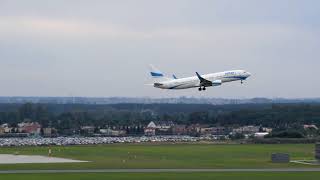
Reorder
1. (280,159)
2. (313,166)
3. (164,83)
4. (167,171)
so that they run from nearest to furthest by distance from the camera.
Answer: (167,171) < (313,166) < (280,159) < (164,83)

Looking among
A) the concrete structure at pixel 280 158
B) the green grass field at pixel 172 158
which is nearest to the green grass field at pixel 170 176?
the green grass field at pixel 172 158

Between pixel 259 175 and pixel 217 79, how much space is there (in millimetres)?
34334

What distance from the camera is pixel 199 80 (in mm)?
96562

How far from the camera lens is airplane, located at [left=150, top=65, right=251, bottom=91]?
94438 mm

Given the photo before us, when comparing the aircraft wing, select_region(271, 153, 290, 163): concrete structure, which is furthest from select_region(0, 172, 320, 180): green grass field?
the aircraft wing

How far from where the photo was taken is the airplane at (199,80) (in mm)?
94438

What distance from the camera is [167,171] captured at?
6912 centimetres

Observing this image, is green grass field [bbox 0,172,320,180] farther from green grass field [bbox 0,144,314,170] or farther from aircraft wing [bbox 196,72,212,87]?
aircraft wing [bbox 196,72,212,87]

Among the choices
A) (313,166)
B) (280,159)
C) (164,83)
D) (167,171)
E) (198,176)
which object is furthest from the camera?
(164,83)

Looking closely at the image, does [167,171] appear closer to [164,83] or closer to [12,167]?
[12,167]

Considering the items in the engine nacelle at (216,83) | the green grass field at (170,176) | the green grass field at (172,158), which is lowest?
the green grass field at (170,176)

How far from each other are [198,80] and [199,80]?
13.0 inches

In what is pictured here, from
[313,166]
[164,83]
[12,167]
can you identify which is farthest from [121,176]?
[164,83]

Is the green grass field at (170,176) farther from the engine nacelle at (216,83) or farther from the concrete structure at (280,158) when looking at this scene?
the engine nacelle at (216,83)
